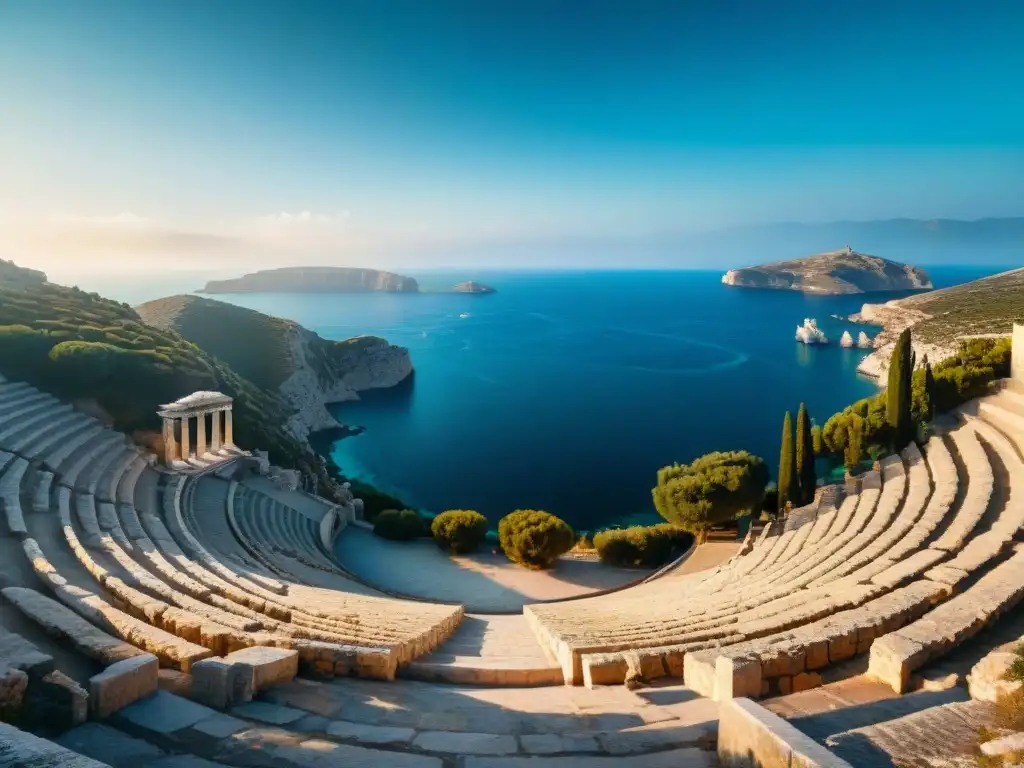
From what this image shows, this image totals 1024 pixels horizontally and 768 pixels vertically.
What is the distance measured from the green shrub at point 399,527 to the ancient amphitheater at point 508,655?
10.7m

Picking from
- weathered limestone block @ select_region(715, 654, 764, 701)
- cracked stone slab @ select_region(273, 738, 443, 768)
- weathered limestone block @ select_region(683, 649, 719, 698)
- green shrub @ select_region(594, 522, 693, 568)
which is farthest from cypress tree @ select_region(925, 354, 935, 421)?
cracked stone slab @ select_region(273, 738, 443, 768)

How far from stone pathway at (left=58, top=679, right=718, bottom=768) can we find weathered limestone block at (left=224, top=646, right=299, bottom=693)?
0.44ft

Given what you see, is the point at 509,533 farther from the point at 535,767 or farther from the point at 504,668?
the point at 535,767

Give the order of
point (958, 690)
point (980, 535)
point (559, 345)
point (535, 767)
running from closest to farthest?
point (535, 767) < point (958, 690) < point (980, 535) < point (559, 345)

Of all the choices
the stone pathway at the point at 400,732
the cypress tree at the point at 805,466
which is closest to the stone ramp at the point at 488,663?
the stone pathway at the point at 400,732

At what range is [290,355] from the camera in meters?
73.3

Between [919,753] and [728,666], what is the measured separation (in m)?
2.04

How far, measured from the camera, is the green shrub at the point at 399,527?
94.2 ft

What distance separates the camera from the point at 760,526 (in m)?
25.1

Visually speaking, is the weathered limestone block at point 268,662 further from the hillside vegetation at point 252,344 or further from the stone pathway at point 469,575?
the hillside vegetation at point 252,344

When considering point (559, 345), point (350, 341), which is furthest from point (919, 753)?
point (559, 345)

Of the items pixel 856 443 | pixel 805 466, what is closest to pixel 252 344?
pixel 805 466

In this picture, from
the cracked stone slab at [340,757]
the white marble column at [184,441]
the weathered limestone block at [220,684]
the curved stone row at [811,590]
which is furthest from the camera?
the white marble column at [184,441]

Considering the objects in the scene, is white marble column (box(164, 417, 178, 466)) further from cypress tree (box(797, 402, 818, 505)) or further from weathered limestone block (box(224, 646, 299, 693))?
cypress tree (box(797, 402, 818, 505))
